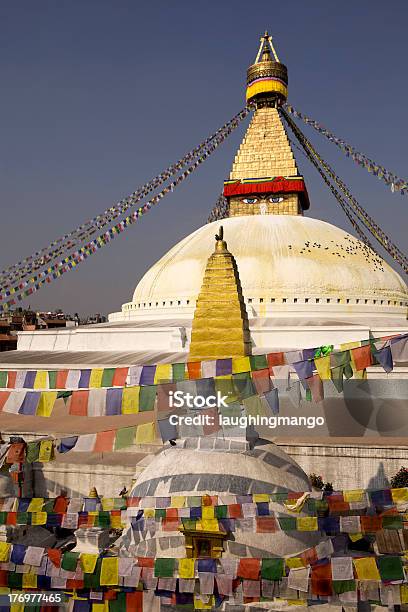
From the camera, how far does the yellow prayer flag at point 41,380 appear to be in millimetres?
6145

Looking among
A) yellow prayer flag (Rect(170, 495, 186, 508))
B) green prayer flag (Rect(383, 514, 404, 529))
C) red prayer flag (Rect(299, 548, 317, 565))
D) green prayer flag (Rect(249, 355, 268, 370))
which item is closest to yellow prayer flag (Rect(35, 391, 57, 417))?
yellow prayer flag (Rect(170, 495, 186, 508))

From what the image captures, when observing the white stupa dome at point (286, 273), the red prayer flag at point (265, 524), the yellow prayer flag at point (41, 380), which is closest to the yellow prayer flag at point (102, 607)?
the red prayer flag at point (265, 524)

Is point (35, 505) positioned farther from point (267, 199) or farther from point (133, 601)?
point (267, 199)

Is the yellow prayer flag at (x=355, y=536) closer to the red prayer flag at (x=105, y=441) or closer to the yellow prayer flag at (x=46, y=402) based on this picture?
the red prayer flag at (x=105, y=441)

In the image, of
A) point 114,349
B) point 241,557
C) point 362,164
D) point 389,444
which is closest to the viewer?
point 241,557

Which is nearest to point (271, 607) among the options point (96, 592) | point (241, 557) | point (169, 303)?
point (241, 557)

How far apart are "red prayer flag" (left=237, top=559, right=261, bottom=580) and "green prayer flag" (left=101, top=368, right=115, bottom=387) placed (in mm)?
2451

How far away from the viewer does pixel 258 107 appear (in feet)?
91.2

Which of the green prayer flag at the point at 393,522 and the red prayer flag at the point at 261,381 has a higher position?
the red prayer flag at the point at 261,381

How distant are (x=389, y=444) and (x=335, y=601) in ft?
18.1

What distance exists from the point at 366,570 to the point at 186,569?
1545mm

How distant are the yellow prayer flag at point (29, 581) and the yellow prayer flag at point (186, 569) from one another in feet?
4.55

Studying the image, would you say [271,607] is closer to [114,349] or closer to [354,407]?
[354,407]

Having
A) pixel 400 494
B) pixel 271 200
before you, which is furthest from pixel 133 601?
pixel 271 200
